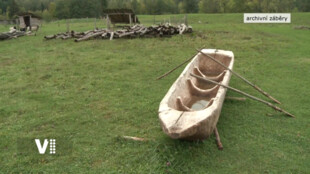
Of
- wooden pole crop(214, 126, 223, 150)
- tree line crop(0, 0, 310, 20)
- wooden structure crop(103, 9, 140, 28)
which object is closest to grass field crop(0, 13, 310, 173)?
wooden pole crop(214, 126, 223, 150)

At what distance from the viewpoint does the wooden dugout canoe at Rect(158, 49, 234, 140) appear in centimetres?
398

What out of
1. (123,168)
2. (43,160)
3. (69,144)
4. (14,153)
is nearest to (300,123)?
(123,168)

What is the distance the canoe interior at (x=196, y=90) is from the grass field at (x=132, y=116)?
613 mm

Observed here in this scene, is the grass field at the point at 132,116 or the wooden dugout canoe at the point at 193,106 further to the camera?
the grass field at the point at 132,116

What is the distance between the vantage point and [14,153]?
4.69 meters

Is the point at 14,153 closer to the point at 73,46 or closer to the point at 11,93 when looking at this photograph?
the point at 11,93

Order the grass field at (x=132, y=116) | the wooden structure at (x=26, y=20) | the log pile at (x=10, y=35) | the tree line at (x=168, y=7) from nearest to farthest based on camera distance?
the grass field at (x=132, y=116) < the log pile at (x=10, y=35) < the wooden structure at (x=26, y=20) < the tree line at (x=168, y=7)

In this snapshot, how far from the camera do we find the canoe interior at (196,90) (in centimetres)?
523

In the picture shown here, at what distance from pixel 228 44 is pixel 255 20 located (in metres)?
16.9

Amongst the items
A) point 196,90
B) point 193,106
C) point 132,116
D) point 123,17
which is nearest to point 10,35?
point 123,17

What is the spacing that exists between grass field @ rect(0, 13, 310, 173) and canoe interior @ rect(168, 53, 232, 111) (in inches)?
24.1

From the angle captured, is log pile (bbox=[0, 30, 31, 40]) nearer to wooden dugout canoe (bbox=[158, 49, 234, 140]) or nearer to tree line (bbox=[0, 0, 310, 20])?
wooden dugout canoe (bbox=[158, 49, 234, 140])

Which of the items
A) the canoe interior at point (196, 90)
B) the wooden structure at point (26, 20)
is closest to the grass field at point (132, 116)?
the canoe interior at point (196, 90)

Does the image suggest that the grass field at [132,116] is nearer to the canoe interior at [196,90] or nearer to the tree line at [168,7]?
the canoe interior at [196,90]
